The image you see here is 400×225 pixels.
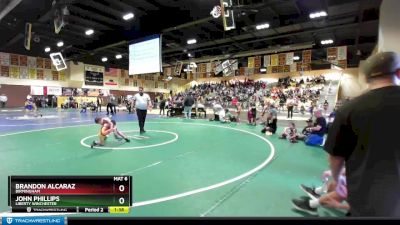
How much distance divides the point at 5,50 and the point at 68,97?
8347mm

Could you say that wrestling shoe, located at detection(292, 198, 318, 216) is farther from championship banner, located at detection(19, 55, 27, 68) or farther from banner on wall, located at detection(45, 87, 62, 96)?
banner on wall, located at detection(45, 87, 62, 96)

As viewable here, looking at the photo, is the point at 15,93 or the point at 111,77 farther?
the point at 111,77

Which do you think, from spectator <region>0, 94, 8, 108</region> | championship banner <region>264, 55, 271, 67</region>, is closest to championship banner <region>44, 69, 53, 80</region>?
spectator <region>0, 94, 8, 108</region>

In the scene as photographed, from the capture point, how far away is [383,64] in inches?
61.1

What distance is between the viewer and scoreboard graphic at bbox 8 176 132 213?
1618mm

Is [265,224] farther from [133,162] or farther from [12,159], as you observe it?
[12,159]

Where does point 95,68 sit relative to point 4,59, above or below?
above

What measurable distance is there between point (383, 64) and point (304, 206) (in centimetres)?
Result: 216

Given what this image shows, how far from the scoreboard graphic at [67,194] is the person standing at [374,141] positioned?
1522mm

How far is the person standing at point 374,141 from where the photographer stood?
1447mm

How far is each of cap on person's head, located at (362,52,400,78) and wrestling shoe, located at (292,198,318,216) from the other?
2.05m

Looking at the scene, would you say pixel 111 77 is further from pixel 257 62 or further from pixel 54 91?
pixel 257 62

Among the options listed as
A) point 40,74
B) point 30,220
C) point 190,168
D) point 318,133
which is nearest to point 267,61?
point 318,133

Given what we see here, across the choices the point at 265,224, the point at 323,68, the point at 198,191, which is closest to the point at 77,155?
the point at 198,191
